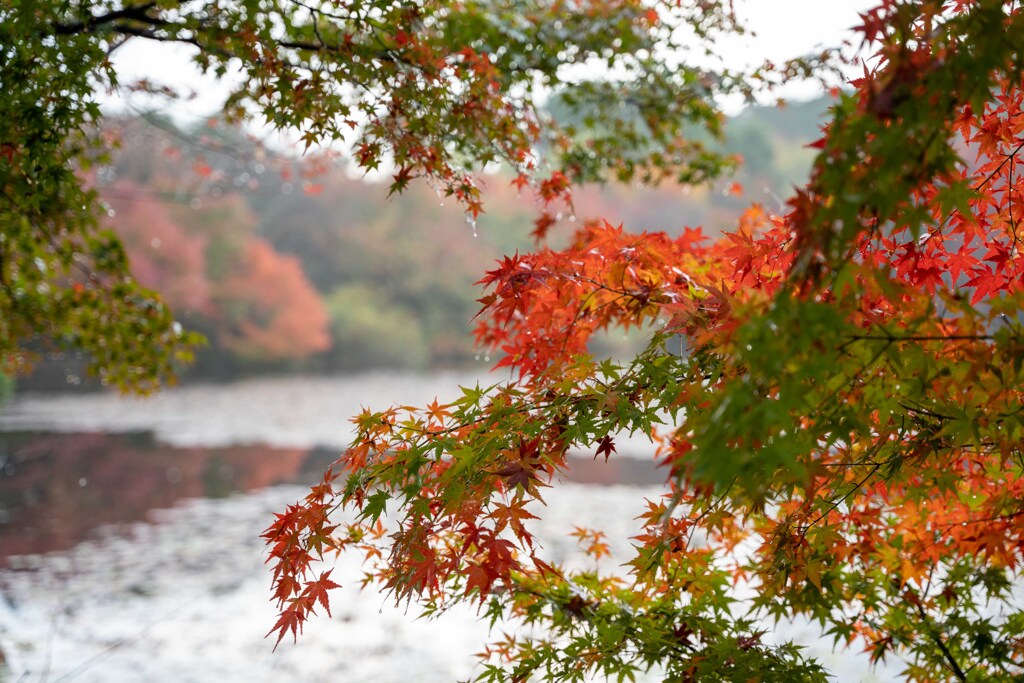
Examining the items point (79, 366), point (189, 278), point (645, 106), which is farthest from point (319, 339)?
point (645, 106)

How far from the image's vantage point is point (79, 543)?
21.4 feet

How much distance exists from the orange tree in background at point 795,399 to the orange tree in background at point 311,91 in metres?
0.69

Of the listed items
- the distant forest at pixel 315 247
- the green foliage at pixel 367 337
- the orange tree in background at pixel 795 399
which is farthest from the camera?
the green foliage at pixel 367 337

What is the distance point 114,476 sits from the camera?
917cm

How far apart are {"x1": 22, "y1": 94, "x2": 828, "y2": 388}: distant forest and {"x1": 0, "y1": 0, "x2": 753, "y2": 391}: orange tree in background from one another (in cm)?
1172

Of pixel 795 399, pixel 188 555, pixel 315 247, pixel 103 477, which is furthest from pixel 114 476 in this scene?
pixel 315 247

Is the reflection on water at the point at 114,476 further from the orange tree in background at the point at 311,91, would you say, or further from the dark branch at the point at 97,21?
the dark branch at the point at 97,21

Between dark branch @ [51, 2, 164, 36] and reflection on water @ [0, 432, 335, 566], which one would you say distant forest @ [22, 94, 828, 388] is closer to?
reflection on water @ [0, 432, 335, 566]

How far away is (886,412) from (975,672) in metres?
1.35

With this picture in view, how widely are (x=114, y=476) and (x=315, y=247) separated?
18.1m

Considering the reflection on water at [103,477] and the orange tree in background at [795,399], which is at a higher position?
the orange tree in background at [795,399]

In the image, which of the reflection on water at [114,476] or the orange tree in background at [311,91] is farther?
the reflection on water at [114,476]

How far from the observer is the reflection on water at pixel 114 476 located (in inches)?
280

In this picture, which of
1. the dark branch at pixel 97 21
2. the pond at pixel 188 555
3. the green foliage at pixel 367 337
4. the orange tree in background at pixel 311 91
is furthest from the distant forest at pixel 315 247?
the dark branch at pixel 97 21
